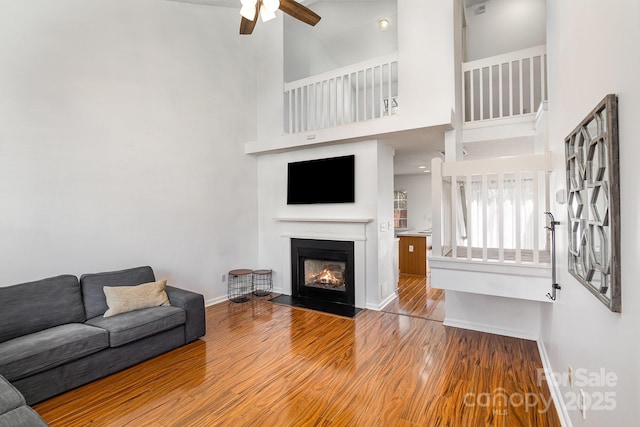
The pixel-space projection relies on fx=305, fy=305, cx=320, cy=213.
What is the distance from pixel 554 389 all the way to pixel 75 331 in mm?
3734

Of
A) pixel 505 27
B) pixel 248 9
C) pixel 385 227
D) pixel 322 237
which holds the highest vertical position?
pixel 505 27

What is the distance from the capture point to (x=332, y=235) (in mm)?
4605

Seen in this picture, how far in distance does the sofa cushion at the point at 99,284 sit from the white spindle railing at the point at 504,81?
4.53 metres

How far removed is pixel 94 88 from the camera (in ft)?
10.9

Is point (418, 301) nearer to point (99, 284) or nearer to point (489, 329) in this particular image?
point (489, 329)

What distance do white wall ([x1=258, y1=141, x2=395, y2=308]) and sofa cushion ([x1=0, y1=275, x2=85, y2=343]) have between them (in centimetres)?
275

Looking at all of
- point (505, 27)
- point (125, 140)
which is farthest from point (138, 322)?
point (505, 27)

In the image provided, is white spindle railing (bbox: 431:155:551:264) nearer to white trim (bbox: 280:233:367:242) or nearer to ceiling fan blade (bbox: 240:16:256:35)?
white trim (bbox: 280:233:367:242)

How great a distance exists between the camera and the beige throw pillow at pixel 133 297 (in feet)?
9.55

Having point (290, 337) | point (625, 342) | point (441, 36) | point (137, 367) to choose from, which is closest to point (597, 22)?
point (625, 342)

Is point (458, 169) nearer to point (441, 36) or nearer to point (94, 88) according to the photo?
point (441, 36)

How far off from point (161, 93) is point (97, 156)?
1.15 meters

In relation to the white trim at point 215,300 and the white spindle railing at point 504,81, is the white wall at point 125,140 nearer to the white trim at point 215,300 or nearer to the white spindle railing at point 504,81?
the white trim at point 215,300

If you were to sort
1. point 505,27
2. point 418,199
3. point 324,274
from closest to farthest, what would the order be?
point 324,274 → point 505,27 → point 418,199
